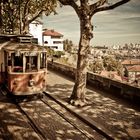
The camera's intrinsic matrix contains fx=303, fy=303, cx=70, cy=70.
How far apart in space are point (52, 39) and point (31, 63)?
9939 cm

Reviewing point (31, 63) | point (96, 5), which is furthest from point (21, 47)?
point (96, 5)

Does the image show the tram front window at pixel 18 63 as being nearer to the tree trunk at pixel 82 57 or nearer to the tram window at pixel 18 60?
the tram window at pixel 18 60

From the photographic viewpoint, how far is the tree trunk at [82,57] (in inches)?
551

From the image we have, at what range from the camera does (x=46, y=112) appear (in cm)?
1380

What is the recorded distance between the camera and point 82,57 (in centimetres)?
1437

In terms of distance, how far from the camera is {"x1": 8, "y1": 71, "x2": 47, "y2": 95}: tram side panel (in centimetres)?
1515

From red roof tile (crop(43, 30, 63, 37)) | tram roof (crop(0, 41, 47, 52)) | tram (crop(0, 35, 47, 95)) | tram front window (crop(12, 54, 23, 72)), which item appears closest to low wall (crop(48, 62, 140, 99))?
tram (crop(0, 35, 47, 95))

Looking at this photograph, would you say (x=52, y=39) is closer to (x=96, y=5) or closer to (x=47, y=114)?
(x=96, y=5)

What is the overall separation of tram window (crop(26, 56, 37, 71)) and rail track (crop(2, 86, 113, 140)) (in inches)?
66.8

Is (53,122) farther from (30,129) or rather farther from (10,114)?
(10,114)

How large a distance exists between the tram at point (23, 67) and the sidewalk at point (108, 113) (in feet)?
4.79

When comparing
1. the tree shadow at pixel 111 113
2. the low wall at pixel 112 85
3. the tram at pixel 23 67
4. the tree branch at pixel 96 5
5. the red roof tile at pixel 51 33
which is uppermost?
the red roof tile at pixel 51 33

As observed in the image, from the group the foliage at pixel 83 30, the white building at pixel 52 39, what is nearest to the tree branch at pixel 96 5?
the foliage at pixel 83 30

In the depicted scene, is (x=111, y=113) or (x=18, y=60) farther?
(x=18, y=60)
